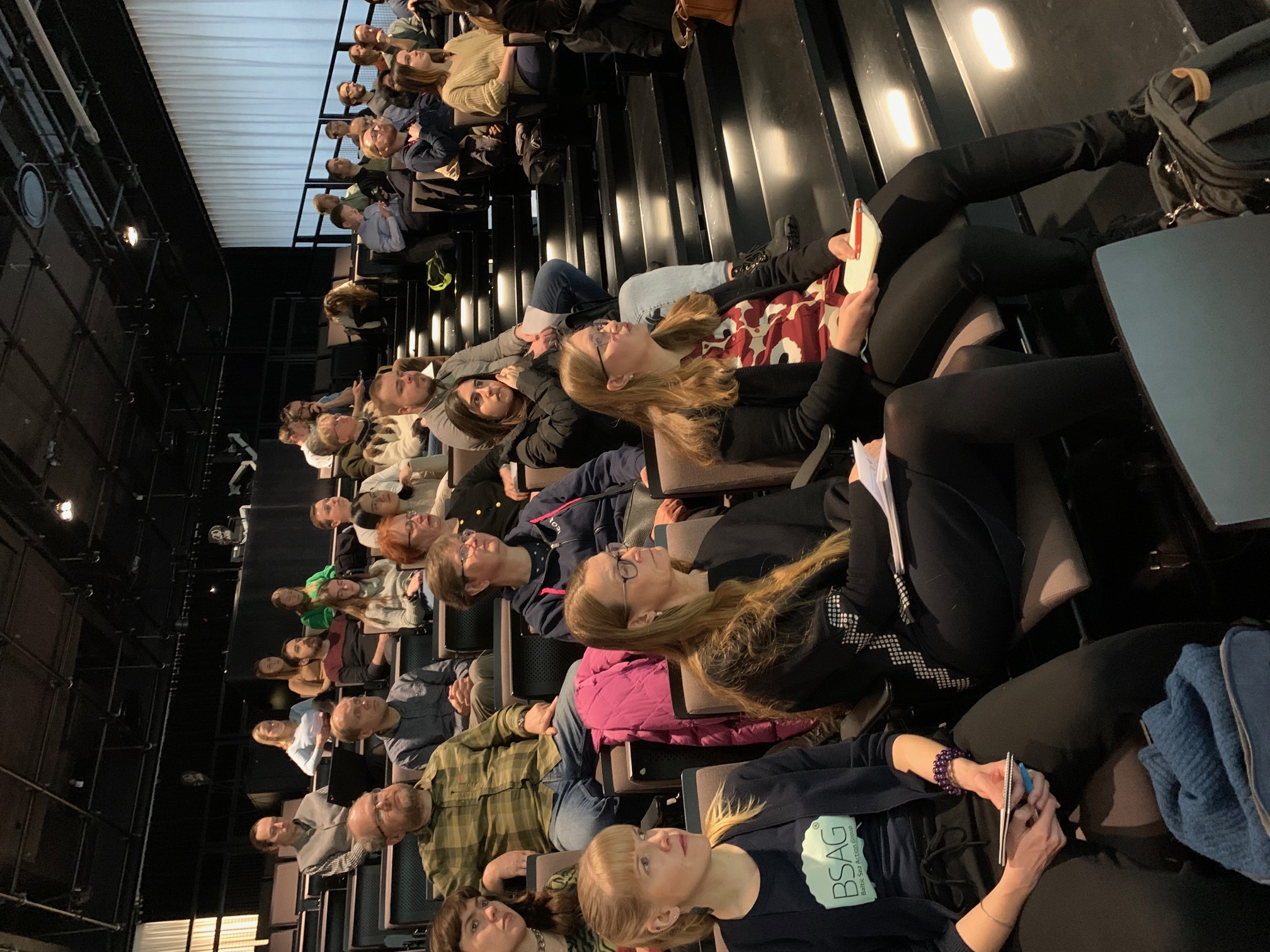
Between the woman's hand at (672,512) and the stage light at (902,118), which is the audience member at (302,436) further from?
the stage light at (902,118)

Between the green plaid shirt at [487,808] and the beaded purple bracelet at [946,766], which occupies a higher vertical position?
the green plaid shirt at [487,808]

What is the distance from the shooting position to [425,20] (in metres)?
7.29

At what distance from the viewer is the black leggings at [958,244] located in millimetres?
1828

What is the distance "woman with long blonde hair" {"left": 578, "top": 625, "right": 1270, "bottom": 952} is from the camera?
1271 mm

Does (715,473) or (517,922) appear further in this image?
(715,473)

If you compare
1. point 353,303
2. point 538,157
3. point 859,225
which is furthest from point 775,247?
point 353,303

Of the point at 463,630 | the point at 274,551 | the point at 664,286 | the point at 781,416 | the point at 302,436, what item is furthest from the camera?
the point at 274,551

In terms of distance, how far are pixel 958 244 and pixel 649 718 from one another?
1.41m

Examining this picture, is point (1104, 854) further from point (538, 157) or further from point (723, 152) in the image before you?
point (538, 157)

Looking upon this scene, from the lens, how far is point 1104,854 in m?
1.34

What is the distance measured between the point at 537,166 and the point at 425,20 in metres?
3.37

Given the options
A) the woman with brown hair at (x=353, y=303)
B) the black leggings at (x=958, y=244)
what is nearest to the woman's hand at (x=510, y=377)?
the black leggings at (x=958, y=244)

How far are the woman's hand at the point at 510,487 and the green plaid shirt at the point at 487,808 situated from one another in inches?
30.8

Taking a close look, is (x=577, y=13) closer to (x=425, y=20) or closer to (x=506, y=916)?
(x=506, y=916)
